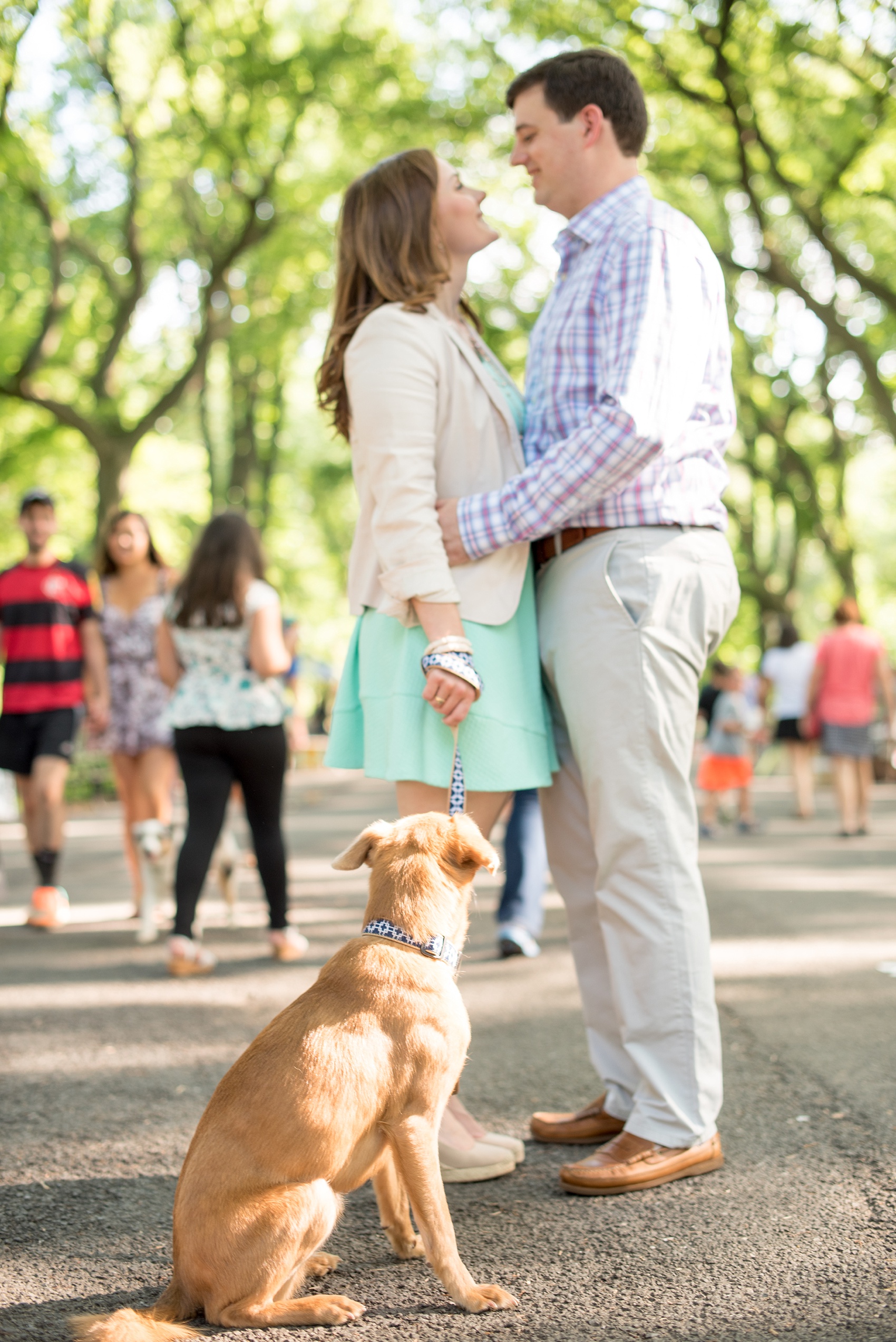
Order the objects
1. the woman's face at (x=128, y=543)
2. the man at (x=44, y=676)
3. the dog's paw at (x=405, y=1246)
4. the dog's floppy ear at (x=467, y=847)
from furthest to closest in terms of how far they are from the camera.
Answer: the man at (x=44, y=676) < the woman's face at (x=128, y=543) < the dog's paw at (x=405, y=1246) < the dog's floppy ear at (x=467, y=847)

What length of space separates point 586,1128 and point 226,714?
3337 millimetres

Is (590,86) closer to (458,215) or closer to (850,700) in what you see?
(458,215)

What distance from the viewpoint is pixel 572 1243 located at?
2.89 metres

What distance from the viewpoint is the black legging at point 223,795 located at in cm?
638

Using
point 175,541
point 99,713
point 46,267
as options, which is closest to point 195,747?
point 99,713

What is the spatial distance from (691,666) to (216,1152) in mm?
1713

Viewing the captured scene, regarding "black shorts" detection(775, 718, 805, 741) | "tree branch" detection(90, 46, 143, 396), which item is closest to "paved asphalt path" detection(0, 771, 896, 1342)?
"black shorts" detection(775, 718, 805, 741)

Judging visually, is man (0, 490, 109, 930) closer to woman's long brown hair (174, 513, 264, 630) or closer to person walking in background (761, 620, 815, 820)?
woman's long brown hair (174, 513, 264, 630)

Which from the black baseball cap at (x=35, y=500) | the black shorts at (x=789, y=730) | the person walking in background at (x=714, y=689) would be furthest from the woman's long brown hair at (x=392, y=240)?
the black shorts at (x=789, y=730)

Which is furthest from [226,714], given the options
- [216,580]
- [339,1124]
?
[339,1124]

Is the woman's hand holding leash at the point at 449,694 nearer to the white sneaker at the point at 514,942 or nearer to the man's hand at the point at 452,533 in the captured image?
the man's hand at the point at 452,533

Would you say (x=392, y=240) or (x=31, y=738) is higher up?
(x=392, y=240)

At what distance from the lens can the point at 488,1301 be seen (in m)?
2.56

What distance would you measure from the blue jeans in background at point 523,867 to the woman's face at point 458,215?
11.7ft
